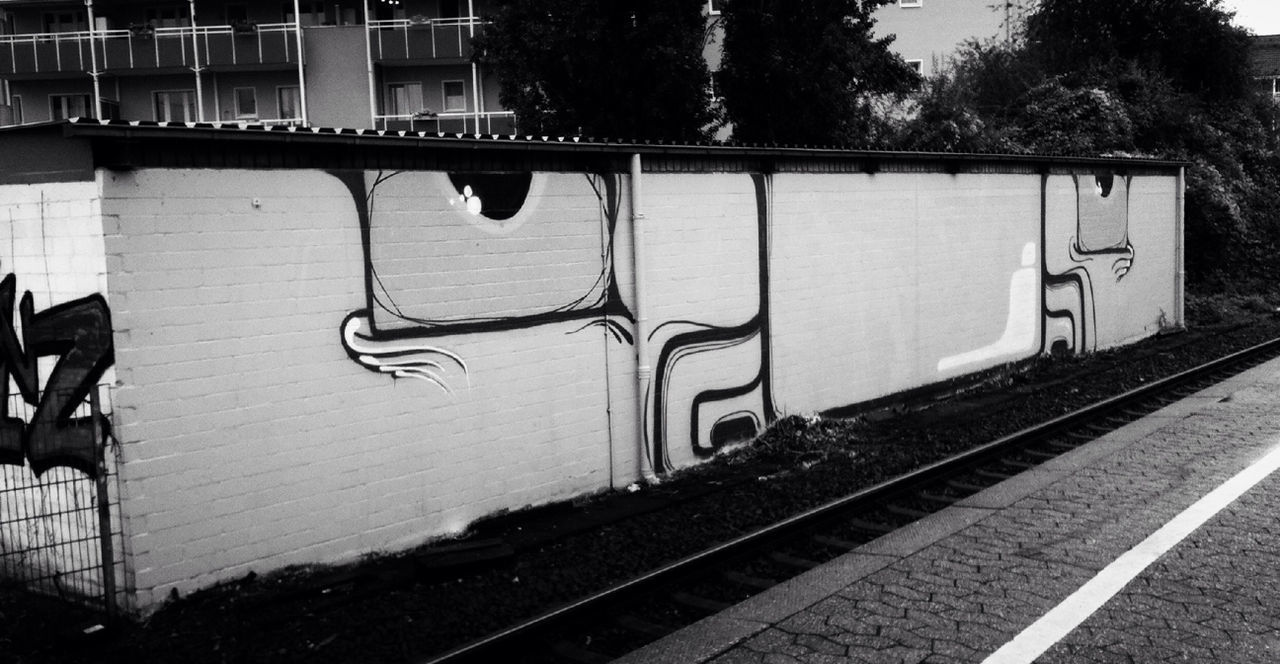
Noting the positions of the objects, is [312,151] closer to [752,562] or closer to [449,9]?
[752,562]

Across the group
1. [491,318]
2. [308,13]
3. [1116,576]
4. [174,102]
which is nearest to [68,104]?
[174,102]

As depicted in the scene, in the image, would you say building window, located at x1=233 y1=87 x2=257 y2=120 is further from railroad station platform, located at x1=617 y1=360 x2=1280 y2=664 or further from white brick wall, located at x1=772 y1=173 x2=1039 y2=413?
railroad station platform, located at x1=617 y1=360 x2=1280 y2=664

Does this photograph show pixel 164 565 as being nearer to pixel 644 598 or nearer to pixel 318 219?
pixel 318 219

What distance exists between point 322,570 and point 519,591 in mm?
1488

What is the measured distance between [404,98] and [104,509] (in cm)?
3382

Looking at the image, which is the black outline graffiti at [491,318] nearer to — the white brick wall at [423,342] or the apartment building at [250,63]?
the white brick wall at [423,342]

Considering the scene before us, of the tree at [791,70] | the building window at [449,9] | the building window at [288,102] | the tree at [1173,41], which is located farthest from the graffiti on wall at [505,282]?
the building window at [288,102]

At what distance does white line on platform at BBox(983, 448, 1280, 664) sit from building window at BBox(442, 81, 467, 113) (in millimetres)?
32292

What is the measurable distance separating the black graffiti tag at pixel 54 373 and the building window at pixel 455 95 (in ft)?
105

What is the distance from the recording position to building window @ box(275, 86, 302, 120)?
3797cm

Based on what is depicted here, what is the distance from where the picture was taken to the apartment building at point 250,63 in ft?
119

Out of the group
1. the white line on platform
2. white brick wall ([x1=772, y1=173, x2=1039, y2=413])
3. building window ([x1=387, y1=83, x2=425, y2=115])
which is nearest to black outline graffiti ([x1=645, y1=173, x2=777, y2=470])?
white brick wall ([x1=772, y1=173, x2=1039, y2=413])

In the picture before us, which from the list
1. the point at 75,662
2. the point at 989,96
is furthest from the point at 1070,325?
the point at 989,96

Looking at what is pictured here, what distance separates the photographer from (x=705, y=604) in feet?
21.8
